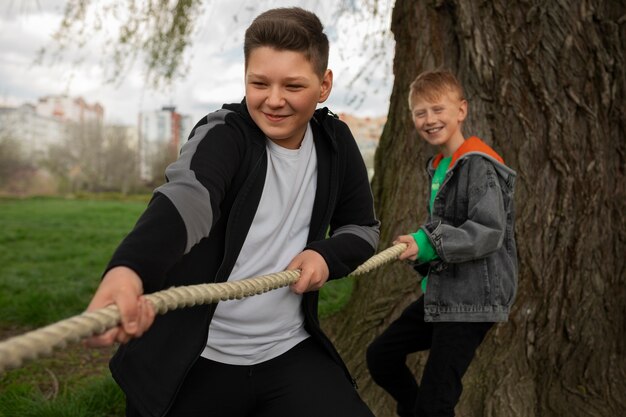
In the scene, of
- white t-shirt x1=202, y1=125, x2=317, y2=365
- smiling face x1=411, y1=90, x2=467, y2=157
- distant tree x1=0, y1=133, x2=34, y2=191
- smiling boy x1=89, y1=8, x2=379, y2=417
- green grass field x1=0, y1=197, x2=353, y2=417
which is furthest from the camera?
distant tree x1=0, y1=133, x2=34, y2=191

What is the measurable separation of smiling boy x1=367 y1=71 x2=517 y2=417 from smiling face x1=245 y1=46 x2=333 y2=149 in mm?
715

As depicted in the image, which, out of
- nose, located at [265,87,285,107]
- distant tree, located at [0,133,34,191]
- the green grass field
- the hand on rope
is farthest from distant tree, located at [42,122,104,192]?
the hand on rope

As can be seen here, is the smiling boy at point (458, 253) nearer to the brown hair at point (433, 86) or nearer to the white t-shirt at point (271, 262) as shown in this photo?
the brown hair at point (433, 86)

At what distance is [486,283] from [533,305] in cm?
80

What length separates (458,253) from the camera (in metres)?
2.09

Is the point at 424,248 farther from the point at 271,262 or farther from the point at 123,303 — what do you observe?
the point at 123,303

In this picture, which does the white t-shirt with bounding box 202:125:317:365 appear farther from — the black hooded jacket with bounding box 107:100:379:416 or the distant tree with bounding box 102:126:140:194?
the distant tree with bounding box 102:126:140:194

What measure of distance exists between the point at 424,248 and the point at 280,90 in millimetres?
849

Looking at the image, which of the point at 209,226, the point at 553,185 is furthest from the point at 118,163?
the point at 209,226

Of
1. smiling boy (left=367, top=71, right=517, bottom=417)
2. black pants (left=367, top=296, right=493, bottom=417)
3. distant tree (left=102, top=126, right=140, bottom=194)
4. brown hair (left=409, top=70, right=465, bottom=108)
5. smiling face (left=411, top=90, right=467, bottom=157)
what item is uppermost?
brown hair (left=409, top=70, right=465, bottom=108)

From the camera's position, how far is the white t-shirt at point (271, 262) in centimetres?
165

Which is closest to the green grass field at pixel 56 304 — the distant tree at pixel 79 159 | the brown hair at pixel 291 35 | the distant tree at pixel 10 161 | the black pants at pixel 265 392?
the black pants at pixel 265 392

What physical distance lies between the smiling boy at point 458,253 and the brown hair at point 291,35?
0.75 m

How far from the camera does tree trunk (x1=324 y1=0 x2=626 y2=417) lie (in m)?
2.80
